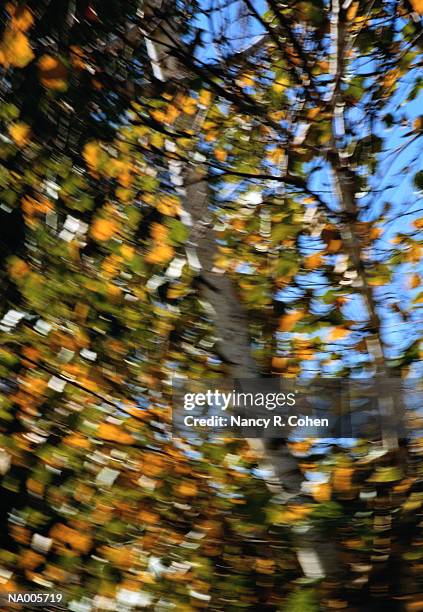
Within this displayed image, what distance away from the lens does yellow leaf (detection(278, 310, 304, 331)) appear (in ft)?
13.0

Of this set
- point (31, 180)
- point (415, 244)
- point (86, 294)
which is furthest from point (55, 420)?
point (415, 244)

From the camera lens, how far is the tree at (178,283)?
3.43 meters

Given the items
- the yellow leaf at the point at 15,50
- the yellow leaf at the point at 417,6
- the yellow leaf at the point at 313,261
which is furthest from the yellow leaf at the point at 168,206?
the yellow leaf at the point at 417,6

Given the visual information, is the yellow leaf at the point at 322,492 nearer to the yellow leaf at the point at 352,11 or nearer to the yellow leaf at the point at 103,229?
the yellow leaf at the point at 103,229

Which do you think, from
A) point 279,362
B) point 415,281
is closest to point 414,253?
point 415,281

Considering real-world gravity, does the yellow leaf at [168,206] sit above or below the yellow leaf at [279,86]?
below

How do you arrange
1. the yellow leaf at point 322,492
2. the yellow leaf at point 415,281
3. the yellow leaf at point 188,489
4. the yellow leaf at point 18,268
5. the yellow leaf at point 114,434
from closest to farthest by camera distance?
the yellow leaf at point 322,492 → the yellow leaf at point 188,489 → the yellow leaf at point 114,434 → the yellow leaf at point 415,281 → the yellow leaf at point 18,268

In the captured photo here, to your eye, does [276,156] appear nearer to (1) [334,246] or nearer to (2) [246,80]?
(2) [246,80]

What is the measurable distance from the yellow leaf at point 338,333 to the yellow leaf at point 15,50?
241 cm

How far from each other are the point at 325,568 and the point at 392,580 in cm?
31

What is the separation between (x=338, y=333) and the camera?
12.6ft

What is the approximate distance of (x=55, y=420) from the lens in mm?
3992

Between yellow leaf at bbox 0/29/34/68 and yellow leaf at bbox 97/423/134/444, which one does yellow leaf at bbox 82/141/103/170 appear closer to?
yellow leaf at bbox 0/29/34/68

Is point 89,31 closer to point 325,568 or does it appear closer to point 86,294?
point 86,294
